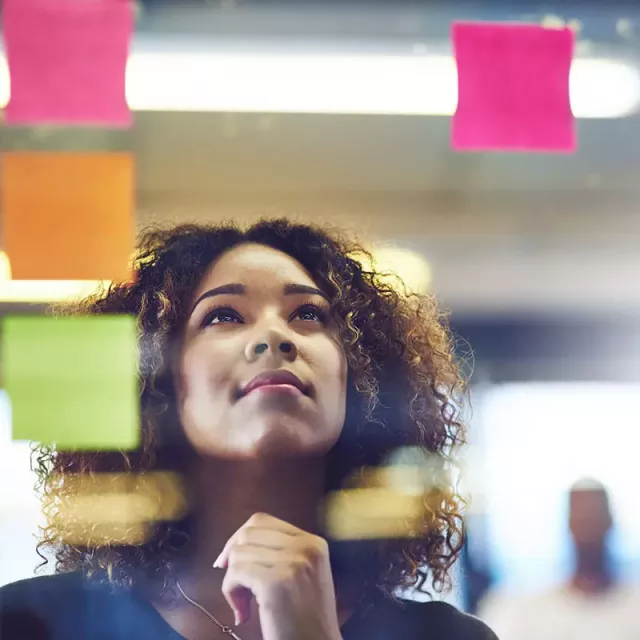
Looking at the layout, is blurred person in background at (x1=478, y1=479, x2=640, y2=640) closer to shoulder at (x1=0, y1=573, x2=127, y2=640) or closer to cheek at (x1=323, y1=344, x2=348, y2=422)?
cheek at (x1=323, y1=344, x2=348, y2=422)

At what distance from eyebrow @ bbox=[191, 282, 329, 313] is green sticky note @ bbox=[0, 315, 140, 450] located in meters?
0.10

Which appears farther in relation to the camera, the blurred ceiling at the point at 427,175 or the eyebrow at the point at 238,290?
the blurred ceiling at the point at 427,175

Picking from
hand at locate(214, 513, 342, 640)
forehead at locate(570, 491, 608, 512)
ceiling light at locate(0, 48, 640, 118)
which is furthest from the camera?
ceiling light at locate(0, 48, 640, 118)

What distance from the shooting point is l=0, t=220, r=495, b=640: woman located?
89 cm

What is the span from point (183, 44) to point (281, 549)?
72cm

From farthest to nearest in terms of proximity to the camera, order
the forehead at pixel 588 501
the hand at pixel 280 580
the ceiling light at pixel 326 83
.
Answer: the ceiling light at pixel 326 83 < the forehead at pixel 588 501 < the hand at pixel 280 580

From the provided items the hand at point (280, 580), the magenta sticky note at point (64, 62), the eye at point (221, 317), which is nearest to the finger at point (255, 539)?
the hand at point (280, 580)

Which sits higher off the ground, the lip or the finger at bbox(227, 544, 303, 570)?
the lip

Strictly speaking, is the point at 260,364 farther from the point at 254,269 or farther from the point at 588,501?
the point at 588,501

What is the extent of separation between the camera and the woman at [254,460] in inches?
35.2

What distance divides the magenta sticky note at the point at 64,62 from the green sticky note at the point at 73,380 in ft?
0.89

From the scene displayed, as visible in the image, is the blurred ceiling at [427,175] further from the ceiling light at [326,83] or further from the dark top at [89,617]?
the dark top at [89,617]

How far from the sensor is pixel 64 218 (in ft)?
3.13

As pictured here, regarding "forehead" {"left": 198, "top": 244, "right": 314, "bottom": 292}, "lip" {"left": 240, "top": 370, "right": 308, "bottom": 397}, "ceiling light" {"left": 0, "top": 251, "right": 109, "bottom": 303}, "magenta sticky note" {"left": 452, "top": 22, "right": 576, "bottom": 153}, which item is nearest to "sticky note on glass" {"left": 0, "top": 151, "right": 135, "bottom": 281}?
"ceiling light" {"left": 0, "top": 251, "right": 109, "bottom": 303}
